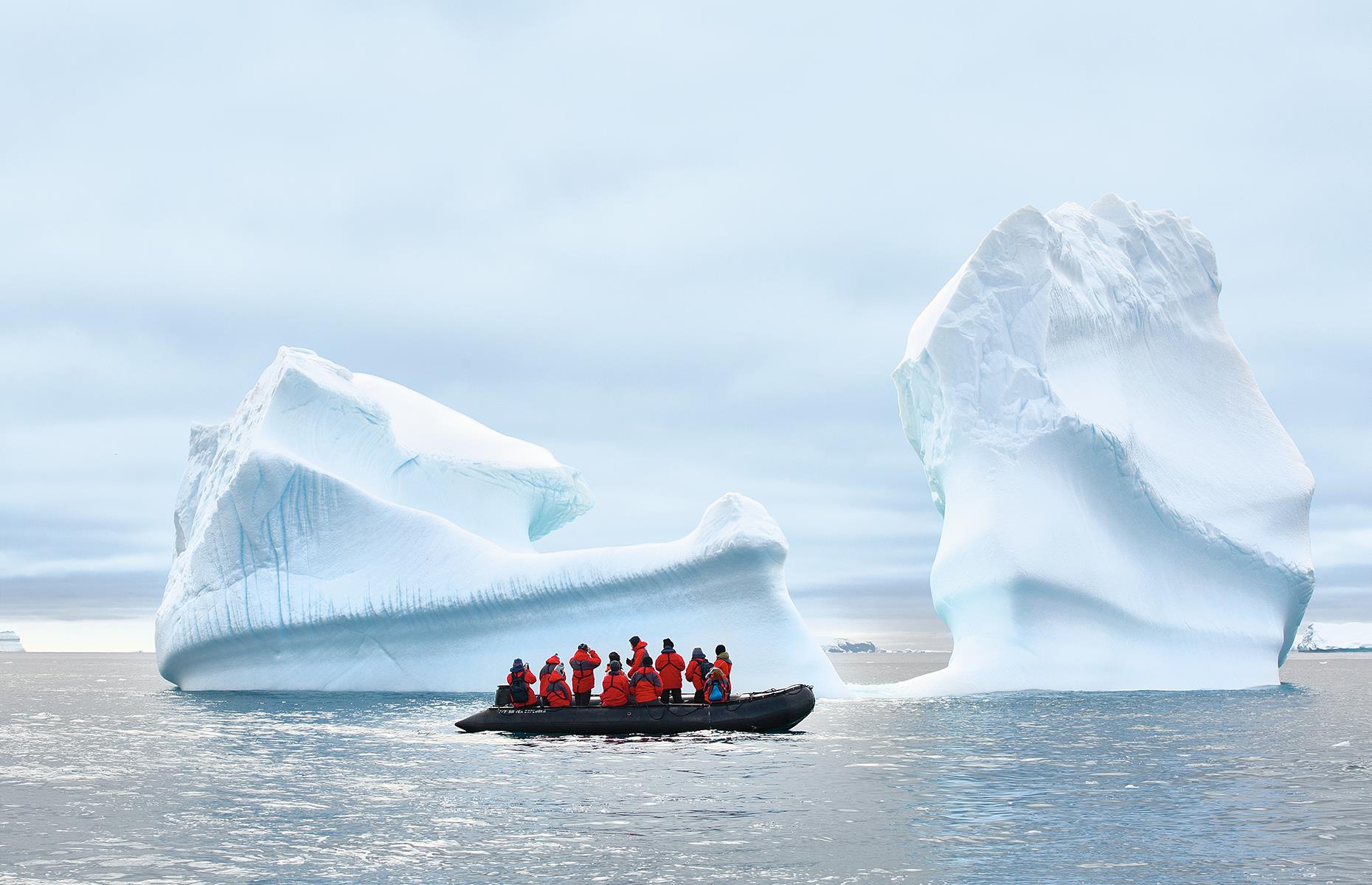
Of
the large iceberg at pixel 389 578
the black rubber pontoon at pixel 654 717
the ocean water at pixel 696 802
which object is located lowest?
the ocean water at pixel 696 802

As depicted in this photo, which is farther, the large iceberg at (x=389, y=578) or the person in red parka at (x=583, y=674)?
the large iceberg at (x=389, y=578)

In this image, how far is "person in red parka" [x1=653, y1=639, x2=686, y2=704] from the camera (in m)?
18.0

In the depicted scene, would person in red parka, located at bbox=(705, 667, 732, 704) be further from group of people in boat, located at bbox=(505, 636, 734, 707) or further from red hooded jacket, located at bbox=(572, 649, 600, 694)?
red hooded jacket, located at bbox=(572, 649, 600, 694)

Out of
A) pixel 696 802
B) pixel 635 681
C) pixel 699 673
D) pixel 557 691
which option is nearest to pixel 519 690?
pixel 557 691

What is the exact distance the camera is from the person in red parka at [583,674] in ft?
59.9

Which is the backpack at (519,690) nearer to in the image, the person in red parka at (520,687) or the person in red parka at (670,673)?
the person in red parka at (520,687)

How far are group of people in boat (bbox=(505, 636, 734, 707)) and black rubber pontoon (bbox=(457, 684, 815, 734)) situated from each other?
15 centimetres

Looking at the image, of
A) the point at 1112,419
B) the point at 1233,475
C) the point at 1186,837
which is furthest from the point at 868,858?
the point at 1233,475

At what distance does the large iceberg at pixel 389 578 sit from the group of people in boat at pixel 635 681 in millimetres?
4302

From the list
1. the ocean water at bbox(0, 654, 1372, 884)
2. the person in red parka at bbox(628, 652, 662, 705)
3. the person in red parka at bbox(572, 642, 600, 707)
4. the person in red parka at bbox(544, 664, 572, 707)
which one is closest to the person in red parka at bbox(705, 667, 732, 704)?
the ocean water at bbox(0, 654, 1372, 884)

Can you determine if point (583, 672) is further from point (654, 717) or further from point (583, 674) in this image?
point (654, 717)

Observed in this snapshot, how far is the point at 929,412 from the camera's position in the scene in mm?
28156

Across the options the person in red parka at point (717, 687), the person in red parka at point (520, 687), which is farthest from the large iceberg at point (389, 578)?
the person in red parka at point (520, 687)

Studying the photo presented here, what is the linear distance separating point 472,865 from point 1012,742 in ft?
32.5
